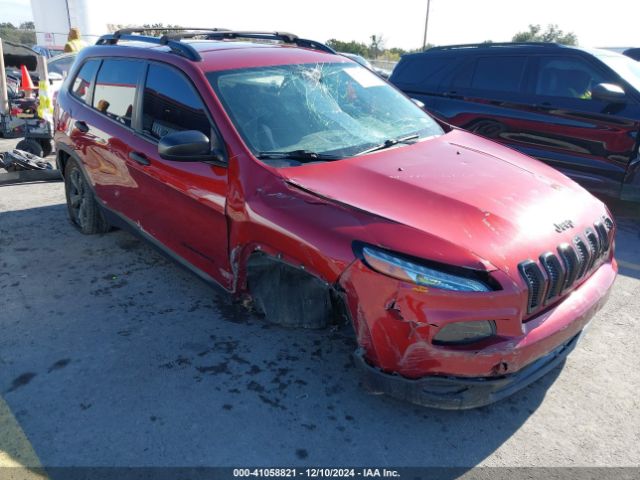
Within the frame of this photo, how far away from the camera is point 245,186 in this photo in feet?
9.38

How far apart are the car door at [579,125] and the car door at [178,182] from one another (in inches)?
166

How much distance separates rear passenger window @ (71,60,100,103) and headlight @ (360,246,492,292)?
3497mm

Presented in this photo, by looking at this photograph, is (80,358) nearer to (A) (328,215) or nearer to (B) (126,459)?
(B) (126,459)

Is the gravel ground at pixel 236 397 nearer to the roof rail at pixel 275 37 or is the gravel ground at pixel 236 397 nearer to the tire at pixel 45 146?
the roof rail at pixel 275 37


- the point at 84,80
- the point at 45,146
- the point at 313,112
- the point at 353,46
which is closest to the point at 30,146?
the point at 45,146

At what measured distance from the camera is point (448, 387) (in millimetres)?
2289

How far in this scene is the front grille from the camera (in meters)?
2.32

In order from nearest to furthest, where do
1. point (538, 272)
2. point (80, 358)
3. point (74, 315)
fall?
point (538, 272) → point (80, 358) → point (74, 315)

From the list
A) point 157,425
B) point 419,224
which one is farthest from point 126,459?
point 419,224

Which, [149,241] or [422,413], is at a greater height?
[149,241]

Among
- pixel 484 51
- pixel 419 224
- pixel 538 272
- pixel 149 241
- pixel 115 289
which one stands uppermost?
pixel 484 51

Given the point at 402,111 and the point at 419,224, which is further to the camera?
the point at 402,111

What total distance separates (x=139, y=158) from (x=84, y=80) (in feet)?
5.11

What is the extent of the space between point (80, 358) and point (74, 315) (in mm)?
574
